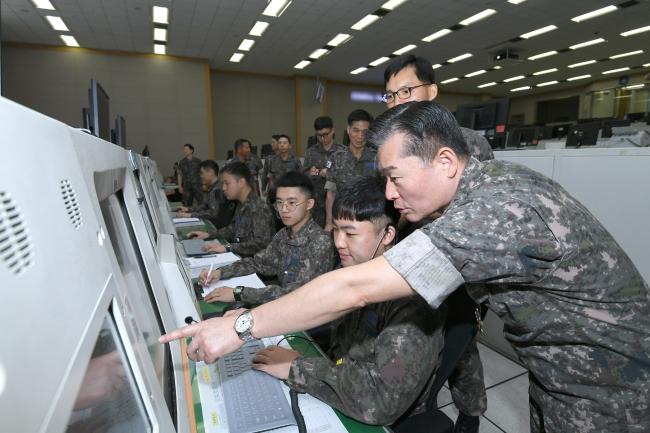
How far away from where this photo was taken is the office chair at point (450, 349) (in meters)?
0.94

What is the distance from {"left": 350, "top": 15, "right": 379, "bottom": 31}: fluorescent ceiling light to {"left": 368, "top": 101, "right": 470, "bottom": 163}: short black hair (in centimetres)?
671

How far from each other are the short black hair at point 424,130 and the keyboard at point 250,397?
0.65 metres

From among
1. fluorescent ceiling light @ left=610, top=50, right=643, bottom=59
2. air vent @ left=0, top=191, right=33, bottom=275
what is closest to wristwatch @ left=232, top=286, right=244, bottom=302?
air vent @ left=0, top=191, right=33, bottom=275

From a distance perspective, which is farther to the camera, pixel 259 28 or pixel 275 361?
pixel 259 28

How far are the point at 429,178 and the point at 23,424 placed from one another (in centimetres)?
78

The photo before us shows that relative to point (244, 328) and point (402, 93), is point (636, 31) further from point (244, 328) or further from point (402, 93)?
point (244, 328)

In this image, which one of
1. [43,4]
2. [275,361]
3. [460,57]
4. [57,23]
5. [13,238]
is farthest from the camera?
[460,57]

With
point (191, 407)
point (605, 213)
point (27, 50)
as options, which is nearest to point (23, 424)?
point (191, 407)

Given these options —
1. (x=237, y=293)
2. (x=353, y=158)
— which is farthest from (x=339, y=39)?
(x=237, y=293)

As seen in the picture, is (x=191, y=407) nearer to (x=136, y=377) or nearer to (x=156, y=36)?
(x=136, y=377)

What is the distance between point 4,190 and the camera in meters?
0.24

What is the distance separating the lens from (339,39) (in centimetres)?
786

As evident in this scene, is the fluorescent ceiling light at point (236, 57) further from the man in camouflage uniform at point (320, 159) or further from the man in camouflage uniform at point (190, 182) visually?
the man in camouflage uniform at point (320, 159)

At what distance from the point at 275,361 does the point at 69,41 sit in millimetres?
9194
